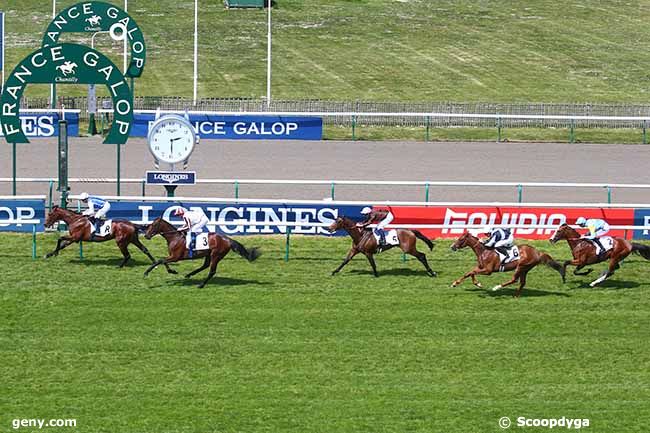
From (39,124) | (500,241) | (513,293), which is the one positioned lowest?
(513,293)

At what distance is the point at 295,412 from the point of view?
13.3m

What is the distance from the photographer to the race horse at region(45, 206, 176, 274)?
20.5m

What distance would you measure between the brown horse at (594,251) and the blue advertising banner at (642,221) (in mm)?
3513

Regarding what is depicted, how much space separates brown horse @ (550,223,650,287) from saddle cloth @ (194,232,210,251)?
227 inches

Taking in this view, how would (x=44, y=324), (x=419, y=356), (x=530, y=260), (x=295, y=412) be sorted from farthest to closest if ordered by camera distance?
(x=530, y=260) → (x=44, y=324) → (x=419, y=356) → (x=295, y=412)

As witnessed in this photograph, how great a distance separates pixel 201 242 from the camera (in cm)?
1895

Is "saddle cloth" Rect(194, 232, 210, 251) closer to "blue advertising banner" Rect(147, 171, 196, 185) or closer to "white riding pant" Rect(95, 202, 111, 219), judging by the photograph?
"white riding pant" Rect(95, 202, 111, 219)

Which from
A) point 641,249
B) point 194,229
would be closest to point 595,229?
point 641,249

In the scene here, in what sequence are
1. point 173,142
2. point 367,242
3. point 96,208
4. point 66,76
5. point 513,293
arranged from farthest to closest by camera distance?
point 66,76 < point 173,142 < point 96,208 < point 367,242 < point 513,293

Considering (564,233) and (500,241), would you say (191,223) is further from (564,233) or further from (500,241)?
(564,233)

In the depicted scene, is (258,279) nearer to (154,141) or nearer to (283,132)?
(154,141)

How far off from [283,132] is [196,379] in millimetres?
24568

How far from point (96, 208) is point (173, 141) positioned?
2870 mm


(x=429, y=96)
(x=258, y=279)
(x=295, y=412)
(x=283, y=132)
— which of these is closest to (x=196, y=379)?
(x=295, y=412)
